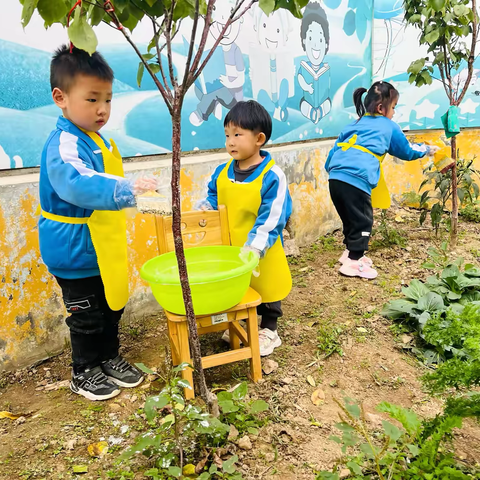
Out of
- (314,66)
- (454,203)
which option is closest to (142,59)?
(454,203)

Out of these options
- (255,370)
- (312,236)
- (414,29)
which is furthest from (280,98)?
(255,370)

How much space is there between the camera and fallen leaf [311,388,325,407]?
2.03m

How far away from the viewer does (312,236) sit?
4414 mm

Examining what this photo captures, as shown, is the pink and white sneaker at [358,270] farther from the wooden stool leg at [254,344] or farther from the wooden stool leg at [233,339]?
the wooden stool leg at [254,344]

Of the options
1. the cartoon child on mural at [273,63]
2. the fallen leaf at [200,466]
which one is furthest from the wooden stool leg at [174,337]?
the cartoon child on mural at [273,63]

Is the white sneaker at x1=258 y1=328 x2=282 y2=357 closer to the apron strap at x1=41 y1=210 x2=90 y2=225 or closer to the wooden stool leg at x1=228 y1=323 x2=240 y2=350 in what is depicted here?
the wooden stool leg at x1=228 y1=323 x2=240 y2=350

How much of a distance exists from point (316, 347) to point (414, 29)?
4.37 metres

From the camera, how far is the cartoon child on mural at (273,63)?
12.5 ft

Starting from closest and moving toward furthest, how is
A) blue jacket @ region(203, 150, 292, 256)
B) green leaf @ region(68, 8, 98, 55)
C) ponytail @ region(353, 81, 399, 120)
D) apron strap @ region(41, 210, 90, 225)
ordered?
green leaf @ region(68, 8, 98, 55)
apron strap @ region(41, 210, 90, 225)
blue jacket @ region(203, 150, 292, 256)
ponytail @ region(353, 81, 399, 120)

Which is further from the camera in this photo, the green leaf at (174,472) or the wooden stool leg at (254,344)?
the wooden stool leg at (254,344)

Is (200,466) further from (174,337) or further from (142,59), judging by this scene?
(142,59)

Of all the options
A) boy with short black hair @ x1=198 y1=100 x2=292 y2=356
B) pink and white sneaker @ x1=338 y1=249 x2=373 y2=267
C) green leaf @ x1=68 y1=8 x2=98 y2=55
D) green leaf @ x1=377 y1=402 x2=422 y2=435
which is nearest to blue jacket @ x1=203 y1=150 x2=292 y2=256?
boy with short black hair @ x1=198 y1=100 x2=292 y2=356

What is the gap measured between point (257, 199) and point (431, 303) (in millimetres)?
1310

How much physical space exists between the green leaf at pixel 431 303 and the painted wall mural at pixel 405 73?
10.8 feet
